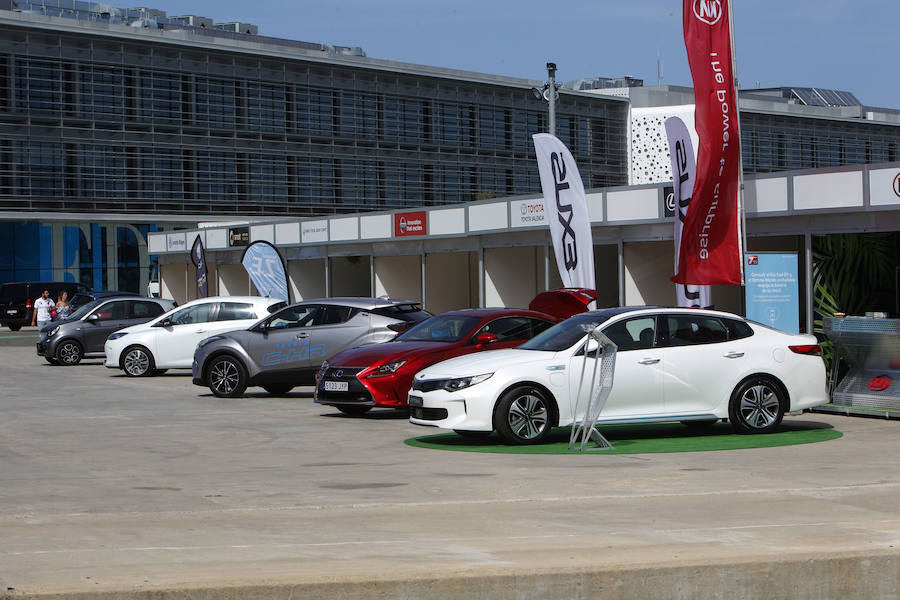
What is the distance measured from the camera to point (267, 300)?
2467cm

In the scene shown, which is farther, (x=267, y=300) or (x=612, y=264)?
(x=612, y=264)

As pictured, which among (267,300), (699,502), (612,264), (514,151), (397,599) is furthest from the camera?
(514,151)

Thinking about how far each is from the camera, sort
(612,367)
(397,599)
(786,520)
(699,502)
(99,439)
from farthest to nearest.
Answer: (99,439), (612,367), (699,502), (786,520), (397,599)

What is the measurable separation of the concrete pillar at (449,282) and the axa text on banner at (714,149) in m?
19.9

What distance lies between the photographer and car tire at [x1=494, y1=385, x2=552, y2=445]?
12883mm

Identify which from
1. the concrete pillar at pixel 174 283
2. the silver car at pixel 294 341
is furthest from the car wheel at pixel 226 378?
the concrete pillar at pixel 174 283

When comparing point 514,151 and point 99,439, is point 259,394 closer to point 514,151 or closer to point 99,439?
point 99,439

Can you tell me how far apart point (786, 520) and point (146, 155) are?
59.4 meters

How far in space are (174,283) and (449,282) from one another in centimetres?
1897

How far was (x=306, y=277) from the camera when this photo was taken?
140 ft

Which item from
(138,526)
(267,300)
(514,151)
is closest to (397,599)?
(138,526)

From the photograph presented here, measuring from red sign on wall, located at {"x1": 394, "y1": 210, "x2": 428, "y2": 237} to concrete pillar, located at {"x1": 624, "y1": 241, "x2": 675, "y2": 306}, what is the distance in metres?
7.34

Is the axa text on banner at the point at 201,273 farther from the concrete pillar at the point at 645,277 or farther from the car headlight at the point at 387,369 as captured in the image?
the car headlight at the point at 387,369

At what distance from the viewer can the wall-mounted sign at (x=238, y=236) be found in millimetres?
43062
